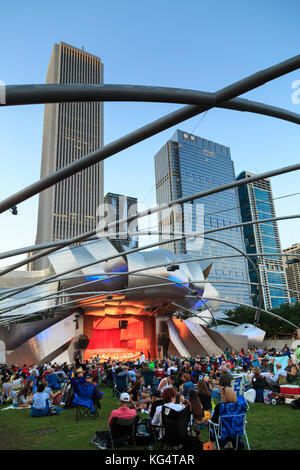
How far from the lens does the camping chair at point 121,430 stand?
6078 mm

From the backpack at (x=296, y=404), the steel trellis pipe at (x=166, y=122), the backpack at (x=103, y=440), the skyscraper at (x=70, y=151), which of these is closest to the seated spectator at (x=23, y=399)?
the backpack at (x=103, y=440)

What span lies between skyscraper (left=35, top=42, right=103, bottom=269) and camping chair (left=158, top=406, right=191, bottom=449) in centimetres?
12120

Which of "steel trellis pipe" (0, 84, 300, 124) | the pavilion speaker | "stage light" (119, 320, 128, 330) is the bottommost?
the pavilion speaker

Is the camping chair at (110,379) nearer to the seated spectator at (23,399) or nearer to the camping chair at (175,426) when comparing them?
the seated spectator at (23,399)

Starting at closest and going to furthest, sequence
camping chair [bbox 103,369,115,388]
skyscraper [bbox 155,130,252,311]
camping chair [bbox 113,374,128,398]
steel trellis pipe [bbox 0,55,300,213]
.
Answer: steel trellis pipe [bbox 0,55,300,213]
camping chair [bbox 113,374,128,398]
camping chair [bbox 103,369,115,388]
skyscraper [bbox 155,130,252,311]

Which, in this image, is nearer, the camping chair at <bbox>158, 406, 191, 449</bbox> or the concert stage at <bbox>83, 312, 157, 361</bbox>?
the camping chair at <bbox>158, 406, 191, 449</bbox>

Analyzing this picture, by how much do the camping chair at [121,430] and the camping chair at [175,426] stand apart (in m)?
0.83

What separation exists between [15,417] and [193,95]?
975cm

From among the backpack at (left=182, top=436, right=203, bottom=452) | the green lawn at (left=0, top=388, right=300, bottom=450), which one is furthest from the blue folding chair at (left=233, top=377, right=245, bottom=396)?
the backpack at (left=182, top=436, right=203, bottom=452)

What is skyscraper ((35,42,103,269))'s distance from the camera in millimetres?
124125

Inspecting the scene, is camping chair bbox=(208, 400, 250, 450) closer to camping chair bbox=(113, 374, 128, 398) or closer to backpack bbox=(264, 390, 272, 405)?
backpack bbox=(264, 390, 272, 405)

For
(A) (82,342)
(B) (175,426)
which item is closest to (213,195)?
(A) (82,342)

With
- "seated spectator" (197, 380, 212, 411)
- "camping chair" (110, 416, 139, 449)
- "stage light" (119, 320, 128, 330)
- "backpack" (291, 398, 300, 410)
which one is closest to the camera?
"camping chair" (110, 416, 139, 449)

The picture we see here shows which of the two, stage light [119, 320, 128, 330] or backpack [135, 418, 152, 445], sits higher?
stage light [119, 320, 128, 330]
